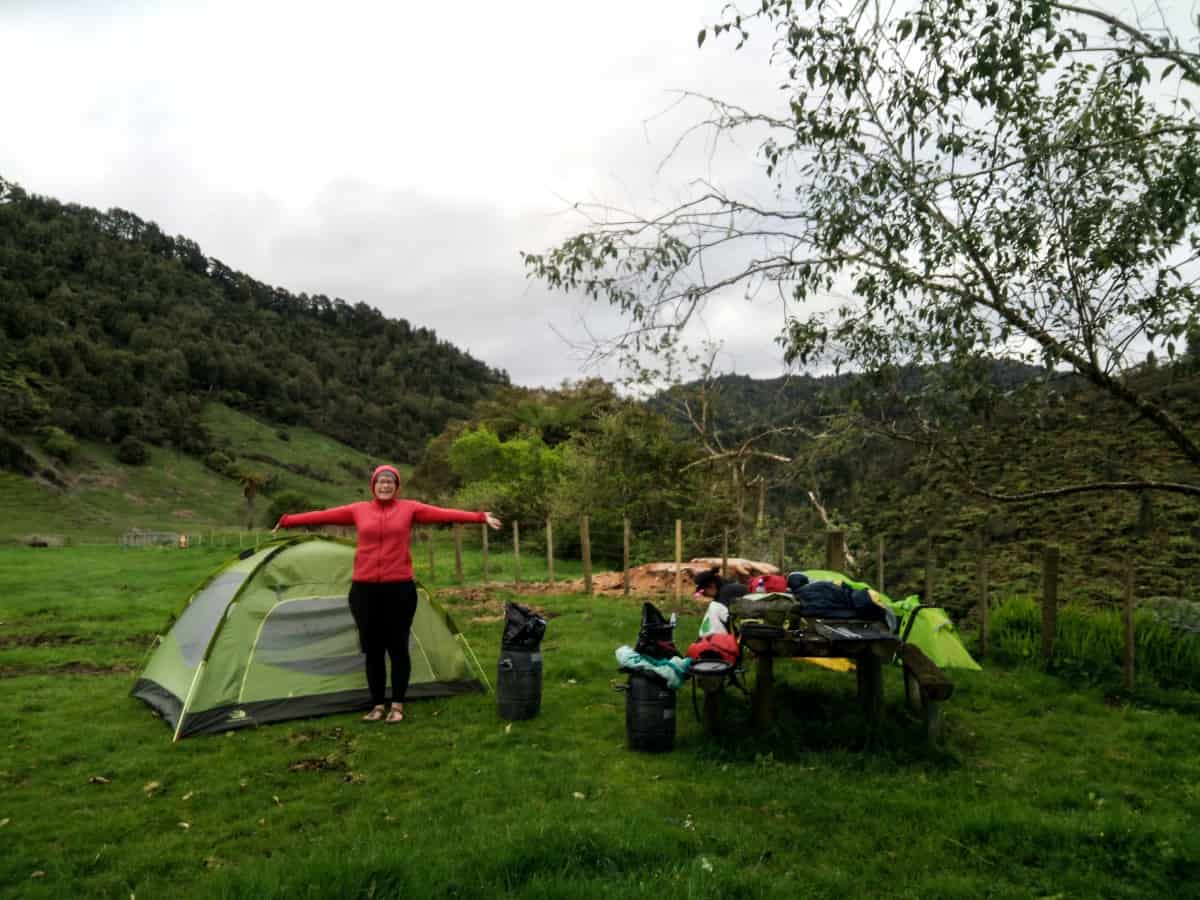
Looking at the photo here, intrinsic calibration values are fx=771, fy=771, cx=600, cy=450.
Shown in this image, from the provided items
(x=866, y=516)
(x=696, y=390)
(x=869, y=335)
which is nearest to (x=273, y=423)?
(x=696, y=390)

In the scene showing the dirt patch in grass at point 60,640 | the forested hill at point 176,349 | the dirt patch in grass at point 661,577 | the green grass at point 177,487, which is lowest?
the dirt patch in grass at point 60,640

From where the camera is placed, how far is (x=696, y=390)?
1966 cm

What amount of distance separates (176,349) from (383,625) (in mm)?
92322

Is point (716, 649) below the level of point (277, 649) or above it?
above

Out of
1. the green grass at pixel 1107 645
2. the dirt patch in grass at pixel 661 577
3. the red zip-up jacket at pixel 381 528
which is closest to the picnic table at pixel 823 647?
the red zip-up jacket at pixel 381 528

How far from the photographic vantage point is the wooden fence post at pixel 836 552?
9.88 m

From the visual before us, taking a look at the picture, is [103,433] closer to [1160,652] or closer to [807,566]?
[807,566]

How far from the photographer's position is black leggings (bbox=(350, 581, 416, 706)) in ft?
21.3

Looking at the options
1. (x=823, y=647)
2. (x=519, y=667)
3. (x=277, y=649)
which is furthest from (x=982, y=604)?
(x=277, y=649)

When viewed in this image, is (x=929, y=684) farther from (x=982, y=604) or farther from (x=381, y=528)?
(x=381, y=528)

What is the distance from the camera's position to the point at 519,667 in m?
6.55

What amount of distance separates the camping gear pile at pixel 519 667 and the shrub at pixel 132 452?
65646 millimetres

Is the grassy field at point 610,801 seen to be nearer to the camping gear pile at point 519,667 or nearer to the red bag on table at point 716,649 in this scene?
the camping gear pile at point 519,667

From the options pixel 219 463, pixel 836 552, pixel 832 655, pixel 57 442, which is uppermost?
pixel 57 442
